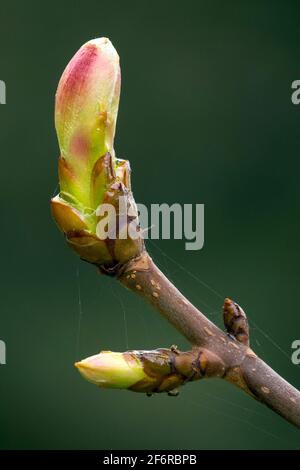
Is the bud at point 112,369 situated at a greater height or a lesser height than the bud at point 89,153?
lesser

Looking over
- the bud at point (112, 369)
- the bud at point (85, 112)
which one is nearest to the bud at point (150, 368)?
the bud at point (112, 369)

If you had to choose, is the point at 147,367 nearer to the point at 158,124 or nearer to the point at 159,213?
the point at 159,213

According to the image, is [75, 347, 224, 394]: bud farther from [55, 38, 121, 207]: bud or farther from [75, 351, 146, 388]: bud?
[55, 38, 121, 207]: bud

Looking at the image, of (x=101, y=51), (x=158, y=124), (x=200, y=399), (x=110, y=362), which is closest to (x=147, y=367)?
(x=110, y=362)

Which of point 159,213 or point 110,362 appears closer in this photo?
point 110,362

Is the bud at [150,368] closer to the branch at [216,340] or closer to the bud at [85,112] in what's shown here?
the branch at [216,340]

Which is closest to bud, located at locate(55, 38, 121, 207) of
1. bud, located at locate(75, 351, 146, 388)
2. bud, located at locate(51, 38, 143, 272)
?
bud, located at locate(51, 38, 143, 272)
